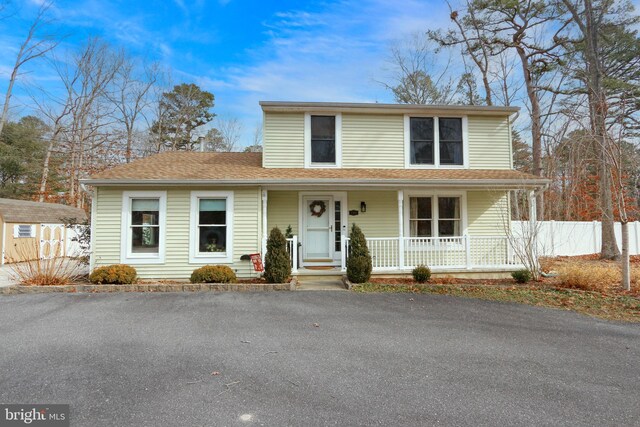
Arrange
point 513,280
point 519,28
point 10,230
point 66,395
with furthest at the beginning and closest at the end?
point 519,28 → point 10,230 → point 513,280 → point 66,395

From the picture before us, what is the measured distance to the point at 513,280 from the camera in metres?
8.86

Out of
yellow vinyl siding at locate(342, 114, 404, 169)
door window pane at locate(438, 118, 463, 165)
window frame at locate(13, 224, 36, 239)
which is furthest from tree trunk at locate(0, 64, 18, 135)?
door window pane at locate(438, 118, 463, 165)

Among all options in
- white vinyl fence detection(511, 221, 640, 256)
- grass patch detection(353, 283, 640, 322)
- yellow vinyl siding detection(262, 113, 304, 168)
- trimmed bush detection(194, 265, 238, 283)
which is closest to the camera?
grass patch detection(353, 283, 640, 322)

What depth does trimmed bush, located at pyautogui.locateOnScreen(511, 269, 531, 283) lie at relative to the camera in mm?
8406

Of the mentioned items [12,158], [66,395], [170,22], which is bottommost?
[66,395]

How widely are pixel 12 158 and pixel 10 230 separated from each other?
1356cm

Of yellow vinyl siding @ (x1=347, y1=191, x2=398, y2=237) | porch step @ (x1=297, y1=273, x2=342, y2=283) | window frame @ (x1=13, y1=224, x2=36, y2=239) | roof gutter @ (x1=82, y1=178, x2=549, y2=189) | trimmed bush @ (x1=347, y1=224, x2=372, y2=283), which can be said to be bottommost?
porch step @ (x1=297, y1=273, x2=342, y2=283)

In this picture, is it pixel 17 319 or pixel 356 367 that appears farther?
pixel 17 319

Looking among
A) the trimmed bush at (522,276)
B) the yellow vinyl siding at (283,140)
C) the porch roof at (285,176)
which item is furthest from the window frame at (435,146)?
the trimmed bush at (522,276)

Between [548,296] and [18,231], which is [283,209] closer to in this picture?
[548,296]

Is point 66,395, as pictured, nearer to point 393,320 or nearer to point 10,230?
point 393,320

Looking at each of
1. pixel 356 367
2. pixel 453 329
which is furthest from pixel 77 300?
pixel 453 329

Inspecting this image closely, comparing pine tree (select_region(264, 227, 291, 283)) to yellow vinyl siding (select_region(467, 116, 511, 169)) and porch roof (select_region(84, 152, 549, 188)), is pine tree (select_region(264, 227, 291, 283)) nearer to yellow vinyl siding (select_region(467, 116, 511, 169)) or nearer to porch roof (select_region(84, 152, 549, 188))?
porch roof (select_region(84, 152, 549, 188))

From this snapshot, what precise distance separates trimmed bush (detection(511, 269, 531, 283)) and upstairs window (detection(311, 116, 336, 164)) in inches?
230
